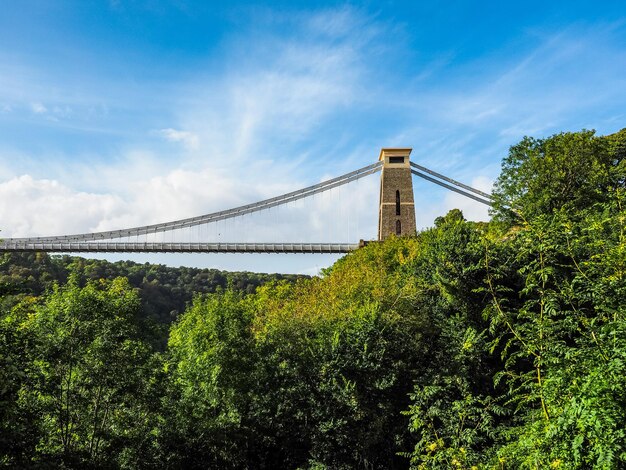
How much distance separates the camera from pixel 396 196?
39938mm

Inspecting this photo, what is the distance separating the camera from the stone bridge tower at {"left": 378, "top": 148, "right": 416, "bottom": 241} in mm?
38906

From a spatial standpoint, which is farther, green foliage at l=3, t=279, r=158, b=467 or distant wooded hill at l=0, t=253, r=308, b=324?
distant wooded hill at l=0, t=253, r=308, b=324

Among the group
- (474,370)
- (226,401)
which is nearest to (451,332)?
(474,370)

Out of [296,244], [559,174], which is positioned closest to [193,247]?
[296,244]

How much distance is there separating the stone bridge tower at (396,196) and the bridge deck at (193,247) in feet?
23.6

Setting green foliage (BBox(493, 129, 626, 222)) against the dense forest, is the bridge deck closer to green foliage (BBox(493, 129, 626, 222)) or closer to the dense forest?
green foliage (BBox(493, 129, 626, 222))

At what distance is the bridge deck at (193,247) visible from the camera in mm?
46000

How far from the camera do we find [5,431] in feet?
24.1

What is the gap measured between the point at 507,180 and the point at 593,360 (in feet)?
71.0

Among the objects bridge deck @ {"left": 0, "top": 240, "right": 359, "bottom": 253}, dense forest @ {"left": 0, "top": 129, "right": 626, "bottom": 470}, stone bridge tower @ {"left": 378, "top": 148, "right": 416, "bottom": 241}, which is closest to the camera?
dense forest @ {"left": 0, "top": 129, "right": 626, "bottom": 470}

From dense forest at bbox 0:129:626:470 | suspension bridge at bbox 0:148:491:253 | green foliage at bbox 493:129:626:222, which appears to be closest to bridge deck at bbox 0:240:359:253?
suspension bridge at bbox 0:148:491:253

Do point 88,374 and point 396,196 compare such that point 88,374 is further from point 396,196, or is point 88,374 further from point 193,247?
point 193,247

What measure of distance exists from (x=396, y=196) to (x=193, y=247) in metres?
20.8

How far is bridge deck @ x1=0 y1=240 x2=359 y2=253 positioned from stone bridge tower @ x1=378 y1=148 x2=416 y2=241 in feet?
23.6
